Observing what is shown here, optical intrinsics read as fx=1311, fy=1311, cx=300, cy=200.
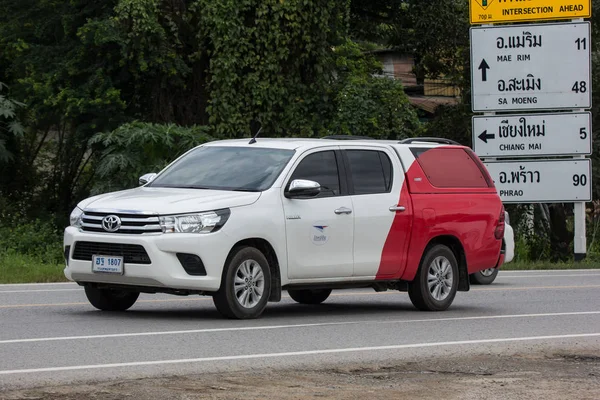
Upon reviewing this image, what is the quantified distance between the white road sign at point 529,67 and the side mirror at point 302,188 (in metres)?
13.4

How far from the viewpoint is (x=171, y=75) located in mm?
29906

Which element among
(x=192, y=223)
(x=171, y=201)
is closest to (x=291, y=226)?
(x=192, y=223)

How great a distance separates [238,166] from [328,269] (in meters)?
1.41

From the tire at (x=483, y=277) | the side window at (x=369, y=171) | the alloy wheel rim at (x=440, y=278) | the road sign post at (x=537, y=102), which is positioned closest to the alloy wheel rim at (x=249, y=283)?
the side window at (x=369, y=171)

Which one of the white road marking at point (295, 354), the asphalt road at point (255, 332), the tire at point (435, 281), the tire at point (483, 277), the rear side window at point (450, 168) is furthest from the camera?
the tire at point (483, 277)

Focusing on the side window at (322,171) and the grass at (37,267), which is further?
the grass at (37,267)

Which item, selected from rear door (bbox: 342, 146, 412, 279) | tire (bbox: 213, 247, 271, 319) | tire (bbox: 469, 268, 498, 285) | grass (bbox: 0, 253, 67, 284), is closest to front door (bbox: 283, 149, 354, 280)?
rear door (bbox: 342, 146, 412, 279)

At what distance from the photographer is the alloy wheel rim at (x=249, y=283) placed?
1251cm

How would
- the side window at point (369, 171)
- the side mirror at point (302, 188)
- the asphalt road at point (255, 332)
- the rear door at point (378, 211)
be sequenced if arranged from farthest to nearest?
1. the side window at point (369, 171)
2. the rear door at point (378, 211)
3. the side mirror at point (302, 188)
4. the asphalt road at point (255, 332)

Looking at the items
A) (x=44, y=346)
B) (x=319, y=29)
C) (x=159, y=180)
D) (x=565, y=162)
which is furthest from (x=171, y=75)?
(x=44, y=346)

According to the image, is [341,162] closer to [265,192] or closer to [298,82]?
[265,192]

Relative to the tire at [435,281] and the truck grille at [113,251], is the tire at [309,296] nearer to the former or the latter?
the tire at [435,281]

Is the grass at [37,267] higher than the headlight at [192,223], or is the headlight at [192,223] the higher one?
the headlight at [192,223]

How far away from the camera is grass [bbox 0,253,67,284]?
18.9 m
